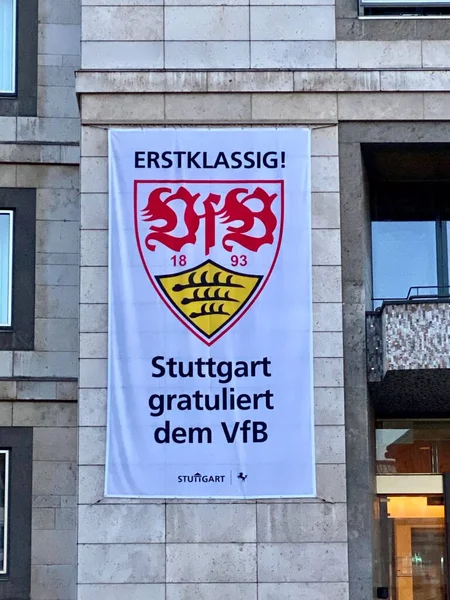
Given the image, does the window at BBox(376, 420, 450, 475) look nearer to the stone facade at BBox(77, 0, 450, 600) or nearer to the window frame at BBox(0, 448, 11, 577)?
the stone facade at BBox(77, 0, 450, 600)

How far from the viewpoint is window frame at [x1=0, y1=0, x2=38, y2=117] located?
2623cm

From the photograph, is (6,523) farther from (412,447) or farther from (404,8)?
(404,8)

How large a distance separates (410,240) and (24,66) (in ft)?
25.8

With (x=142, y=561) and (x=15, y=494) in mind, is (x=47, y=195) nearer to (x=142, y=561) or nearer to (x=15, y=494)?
(x=15, y=494)

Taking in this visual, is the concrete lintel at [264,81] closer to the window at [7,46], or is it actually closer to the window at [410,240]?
the window at [7,46]

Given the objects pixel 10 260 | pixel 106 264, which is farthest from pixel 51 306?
pixel 106 264

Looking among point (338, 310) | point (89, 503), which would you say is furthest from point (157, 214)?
point (89, 503)

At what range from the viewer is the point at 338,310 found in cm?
2369

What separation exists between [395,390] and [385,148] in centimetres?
422

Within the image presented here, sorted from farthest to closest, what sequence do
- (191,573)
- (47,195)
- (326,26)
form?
(47,195) → (326,26) → (191,573)

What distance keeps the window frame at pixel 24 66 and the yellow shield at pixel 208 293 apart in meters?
4.83

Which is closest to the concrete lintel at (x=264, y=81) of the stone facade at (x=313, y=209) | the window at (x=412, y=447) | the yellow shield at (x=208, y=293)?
the stone facade at (x=313, y=209)

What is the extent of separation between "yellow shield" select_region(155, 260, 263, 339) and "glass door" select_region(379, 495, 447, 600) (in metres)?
5.53

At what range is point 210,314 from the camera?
927 inches
